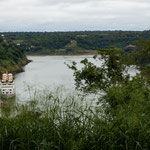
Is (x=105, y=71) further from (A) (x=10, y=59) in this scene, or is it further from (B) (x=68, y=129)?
(A) (x=10, y=59)

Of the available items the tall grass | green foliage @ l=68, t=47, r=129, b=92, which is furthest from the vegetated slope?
the tall grass

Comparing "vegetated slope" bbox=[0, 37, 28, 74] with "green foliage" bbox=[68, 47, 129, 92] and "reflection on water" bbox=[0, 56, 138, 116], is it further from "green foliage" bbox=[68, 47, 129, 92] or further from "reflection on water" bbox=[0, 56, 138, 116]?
"green foliage" bbox=[68, 47, 129, 92]

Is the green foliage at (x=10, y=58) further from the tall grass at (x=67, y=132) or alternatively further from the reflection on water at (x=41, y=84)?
the tall grass at (x=67, y=132)

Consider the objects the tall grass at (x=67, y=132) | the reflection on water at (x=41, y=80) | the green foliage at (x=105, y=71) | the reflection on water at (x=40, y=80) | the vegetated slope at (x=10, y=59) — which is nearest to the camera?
the tall grass at (x=67, y=132)

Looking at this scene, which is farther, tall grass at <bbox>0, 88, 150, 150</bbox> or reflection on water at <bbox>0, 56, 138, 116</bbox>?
reflection on water at <bbox>0, 56, 138, 116</bbox>

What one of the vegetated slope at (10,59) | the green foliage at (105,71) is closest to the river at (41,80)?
the green foliage at (105,71)

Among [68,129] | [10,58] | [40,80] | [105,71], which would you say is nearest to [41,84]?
[105,71]
